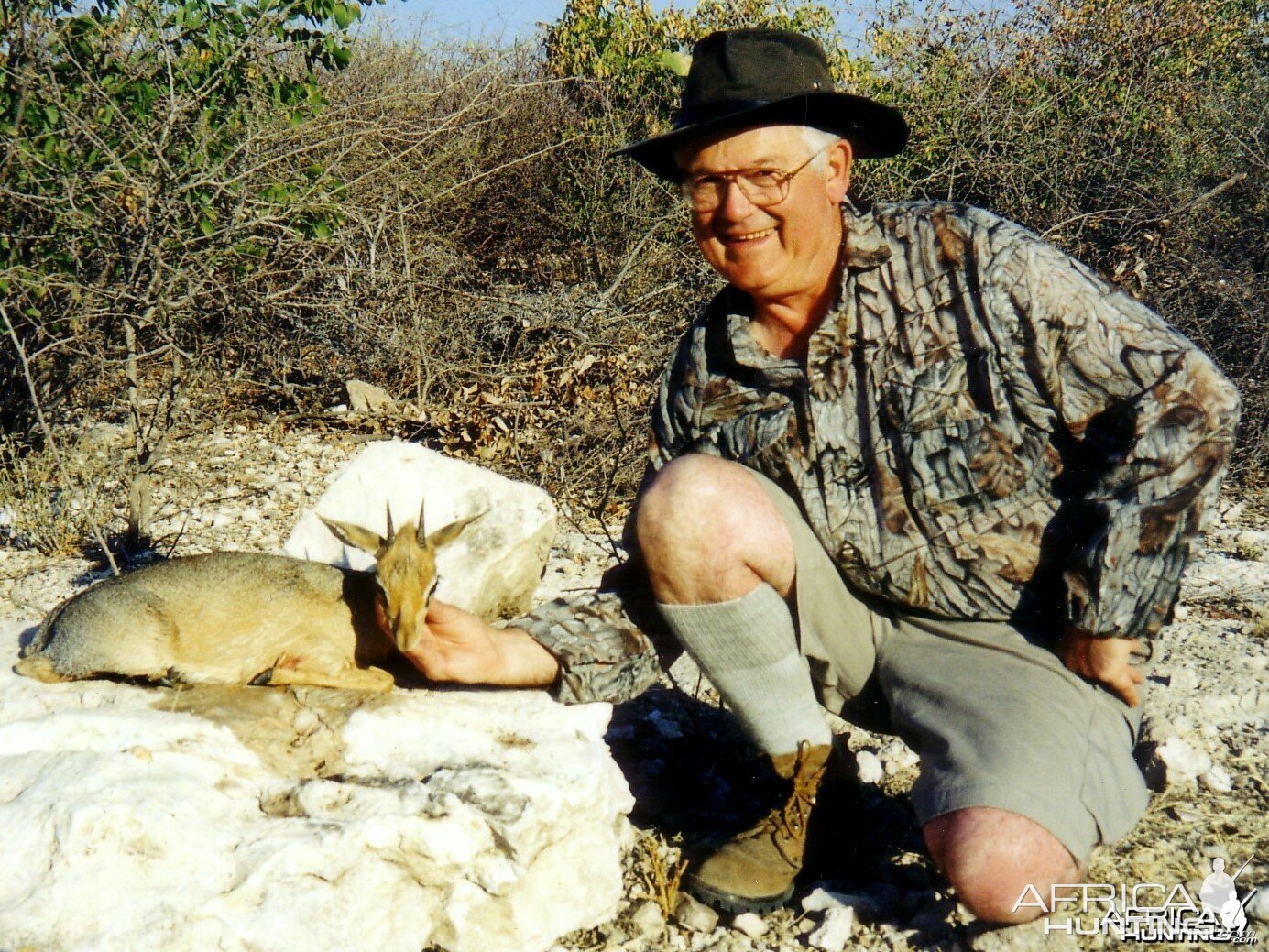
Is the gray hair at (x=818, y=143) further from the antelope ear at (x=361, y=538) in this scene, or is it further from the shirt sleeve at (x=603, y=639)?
the antelope ear at (x=361, y=538)

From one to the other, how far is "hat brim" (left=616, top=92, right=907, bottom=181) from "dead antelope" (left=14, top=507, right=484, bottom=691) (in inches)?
54.8

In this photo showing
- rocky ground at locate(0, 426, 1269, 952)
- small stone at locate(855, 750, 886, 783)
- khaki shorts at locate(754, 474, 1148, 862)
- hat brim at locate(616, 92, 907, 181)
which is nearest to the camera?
khaki shorts at locate(754, 474, 1148, 862)

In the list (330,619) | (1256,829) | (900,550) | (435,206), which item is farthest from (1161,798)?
(435,206)

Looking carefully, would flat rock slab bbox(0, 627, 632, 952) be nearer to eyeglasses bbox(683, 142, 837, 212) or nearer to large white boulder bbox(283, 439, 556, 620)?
large white boulder bbox(283, 439, 556, 620)

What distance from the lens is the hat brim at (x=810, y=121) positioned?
335 cm

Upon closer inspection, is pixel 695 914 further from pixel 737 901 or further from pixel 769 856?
pixel 769 856

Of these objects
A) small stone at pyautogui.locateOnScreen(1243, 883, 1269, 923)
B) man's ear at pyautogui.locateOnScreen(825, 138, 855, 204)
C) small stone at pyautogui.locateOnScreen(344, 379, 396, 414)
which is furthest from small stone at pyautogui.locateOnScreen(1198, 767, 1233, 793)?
small stone at pyautogui.locateOnScreen(344, 379, 396, 414)

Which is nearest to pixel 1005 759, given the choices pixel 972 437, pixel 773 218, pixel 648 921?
pixel 972 437

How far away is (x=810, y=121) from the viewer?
3.45m

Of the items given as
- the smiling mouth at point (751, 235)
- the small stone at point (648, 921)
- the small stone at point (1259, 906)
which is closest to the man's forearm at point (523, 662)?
the small stone at point (648, 921)

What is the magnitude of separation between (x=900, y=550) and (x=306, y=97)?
4.62 metres

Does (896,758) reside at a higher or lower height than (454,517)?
lower

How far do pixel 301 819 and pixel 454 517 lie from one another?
75.4 inches

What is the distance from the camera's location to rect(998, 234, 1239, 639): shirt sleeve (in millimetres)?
3014
